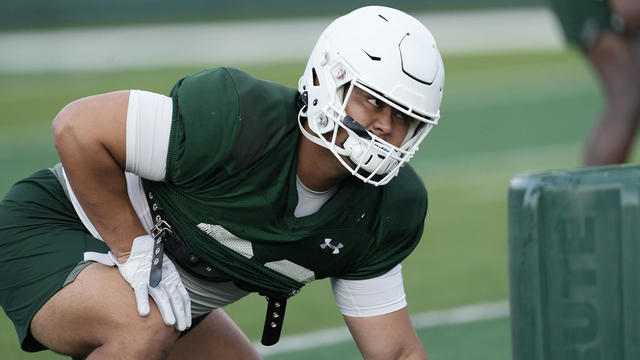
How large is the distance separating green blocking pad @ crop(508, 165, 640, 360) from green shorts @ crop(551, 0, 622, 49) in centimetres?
394

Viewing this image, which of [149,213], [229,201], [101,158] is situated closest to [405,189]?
[229,201]

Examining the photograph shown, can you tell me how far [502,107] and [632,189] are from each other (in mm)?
9842

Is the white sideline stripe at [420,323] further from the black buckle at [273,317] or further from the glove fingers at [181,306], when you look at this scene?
the glove fingers at [181,306]

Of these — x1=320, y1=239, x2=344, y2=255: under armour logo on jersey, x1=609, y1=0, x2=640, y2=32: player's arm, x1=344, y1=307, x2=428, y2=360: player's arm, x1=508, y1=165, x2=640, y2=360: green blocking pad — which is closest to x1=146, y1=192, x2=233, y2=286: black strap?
x1=320, y1=239, x2=344, y2=255: under armour logo on jersey

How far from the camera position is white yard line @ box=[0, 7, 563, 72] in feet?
49.1

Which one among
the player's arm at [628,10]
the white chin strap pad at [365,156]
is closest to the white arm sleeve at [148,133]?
the white chin strap pad at [365,156]

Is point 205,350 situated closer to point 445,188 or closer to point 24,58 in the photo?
point 445,188

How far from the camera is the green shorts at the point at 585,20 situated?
19.9ft

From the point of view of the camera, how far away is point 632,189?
2.22 m

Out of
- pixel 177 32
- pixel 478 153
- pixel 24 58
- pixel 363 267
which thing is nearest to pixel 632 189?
pixel 363 267

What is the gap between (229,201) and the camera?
9.11 feet

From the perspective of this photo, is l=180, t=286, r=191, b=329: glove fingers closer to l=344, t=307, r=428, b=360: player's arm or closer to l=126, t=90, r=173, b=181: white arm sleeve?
l=126, t=90, r=173, b=181: white arm sleeve

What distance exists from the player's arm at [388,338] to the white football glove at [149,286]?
1.76ft

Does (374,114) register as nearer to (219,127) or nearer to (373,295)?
(219,127)
